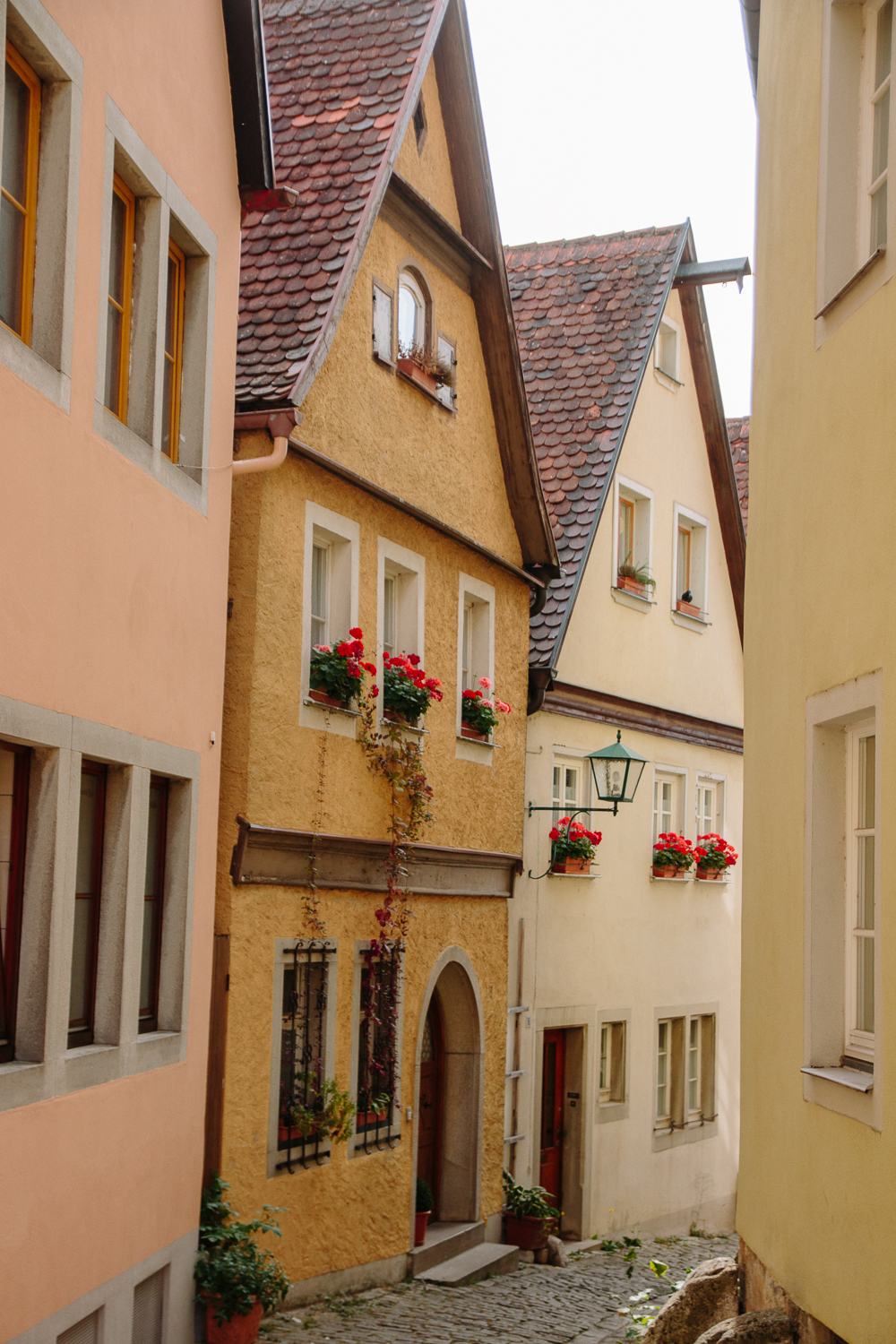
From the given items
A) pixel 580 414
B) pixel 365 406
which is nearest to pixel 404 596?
pixel 365 406

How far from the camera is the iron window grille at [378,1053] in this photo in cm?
1155

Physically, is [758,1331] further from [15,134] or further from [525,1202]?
[525,1202]

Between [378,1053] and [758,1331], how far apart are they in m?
5.68

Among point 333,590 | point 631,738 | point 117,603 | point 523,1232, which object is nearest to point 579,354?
point 631,738

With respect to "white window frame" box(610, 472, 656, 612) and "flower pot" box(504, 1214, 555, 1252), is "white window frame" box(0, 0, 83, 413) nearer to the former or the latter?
"flower pot" box(504, 1214, 555, 1252)

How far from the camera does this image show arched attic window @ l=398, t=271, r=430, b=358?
1256 centimetres

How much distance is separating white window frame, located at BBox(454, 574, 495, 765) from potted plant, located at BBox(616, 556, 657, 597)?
319 cm

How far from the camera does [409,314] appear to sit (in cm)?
1280

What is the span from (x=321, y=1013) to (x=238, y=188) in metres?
5.36

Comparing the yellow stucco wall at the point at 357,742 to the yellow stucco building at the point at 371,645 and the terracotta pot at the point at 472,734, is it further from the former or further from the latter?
the terracotta pot at the point at 472,734

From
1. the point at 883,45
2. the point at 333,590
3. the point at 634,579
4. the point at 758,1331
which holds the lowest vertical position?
the point at 758,1331

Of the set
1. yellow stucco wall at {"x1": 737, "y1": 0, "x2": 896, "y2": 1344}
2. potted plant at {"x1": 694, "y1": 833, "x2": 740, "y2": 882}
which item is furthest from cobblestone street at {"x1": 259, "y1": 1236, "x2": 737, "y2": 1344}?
potted plant at {"x1": 694, "y1": 833, "x2": 740, "y2": 882}

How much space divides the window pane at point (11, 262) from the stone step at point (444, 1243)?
27.0 feet

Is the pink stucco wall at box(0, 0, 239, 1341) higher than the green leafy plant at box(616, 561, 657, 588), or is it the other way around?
the green leafy plant at box(616, 561, 657, 588)
